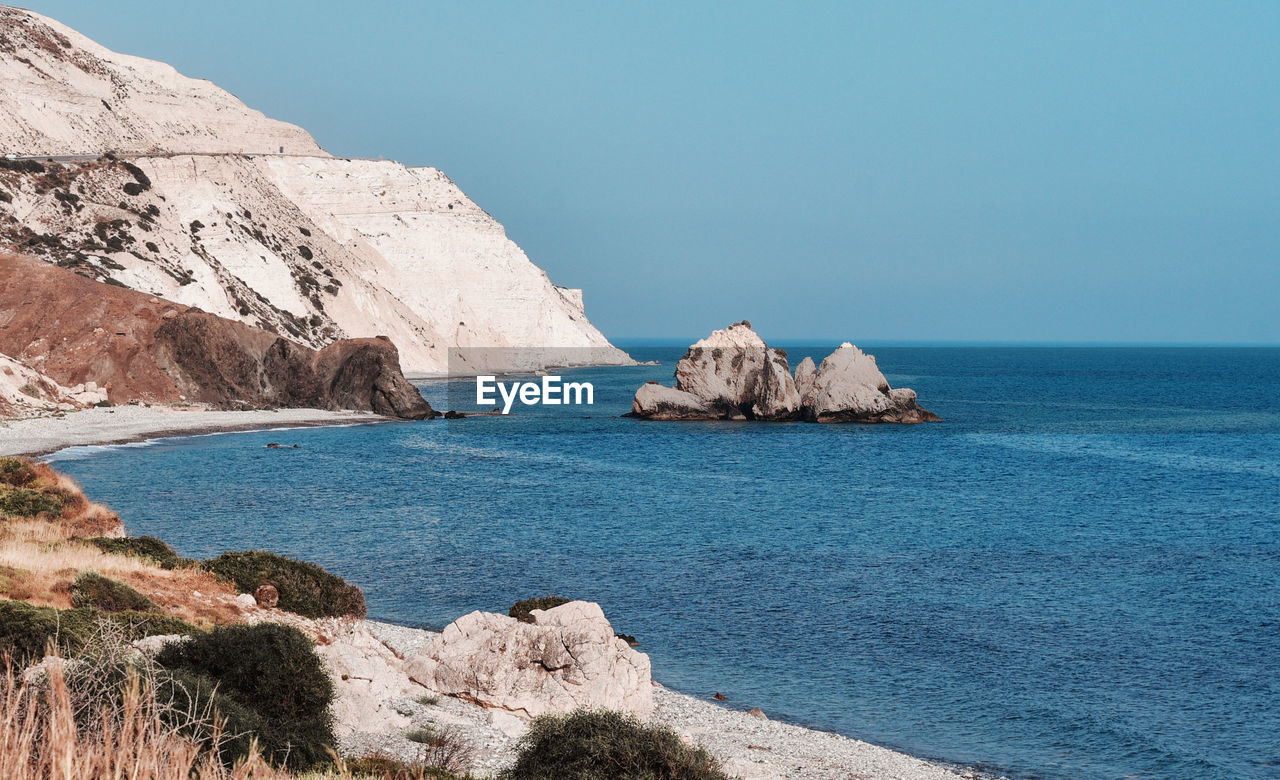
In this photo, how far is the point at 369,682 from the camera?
1636 centimetres

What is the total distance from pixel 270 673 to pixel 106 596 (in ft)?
16.1

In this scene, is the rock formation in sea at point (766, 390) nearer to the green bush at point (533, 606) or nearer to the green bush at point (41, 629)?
the green bush at point (533, 606)

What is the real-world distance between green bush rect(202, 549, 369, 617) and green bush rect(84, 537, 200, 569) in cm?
64

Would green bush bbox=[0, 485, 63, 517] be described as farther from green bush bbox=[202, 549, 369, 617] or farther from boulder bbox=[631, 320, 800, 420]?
boulder bbox=[631, 320, 800, 420]

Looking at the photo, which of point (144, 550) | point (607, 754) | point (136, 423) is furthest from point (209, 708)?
point (136, 423)

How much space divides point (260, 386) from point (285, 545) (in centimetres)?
4780

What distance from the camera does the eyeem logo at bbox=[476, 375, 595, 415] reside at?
109m

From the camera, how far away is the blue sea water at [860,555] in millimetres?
19984

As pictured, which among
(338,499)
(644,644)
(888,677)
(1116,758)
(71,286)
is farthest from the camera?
(71,286)

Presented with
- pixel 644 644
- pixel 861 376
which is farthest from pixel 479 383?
pixel 644 644

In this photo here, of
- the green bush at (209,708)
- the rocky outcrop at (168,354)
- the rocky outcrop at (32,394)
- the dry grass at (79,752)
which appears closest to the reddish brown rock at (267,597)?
the green bush at (209,708)

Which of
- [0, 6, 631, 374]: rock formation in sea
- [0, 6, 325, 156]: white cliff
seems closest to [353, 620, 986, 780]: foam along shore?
[0, 6, 631, 374]: rock formation in sea

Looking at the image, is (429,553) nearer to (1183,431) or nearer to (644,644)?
(644,644)

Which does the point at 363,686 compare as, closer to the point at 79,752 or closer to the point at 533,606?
the point at 533,606
